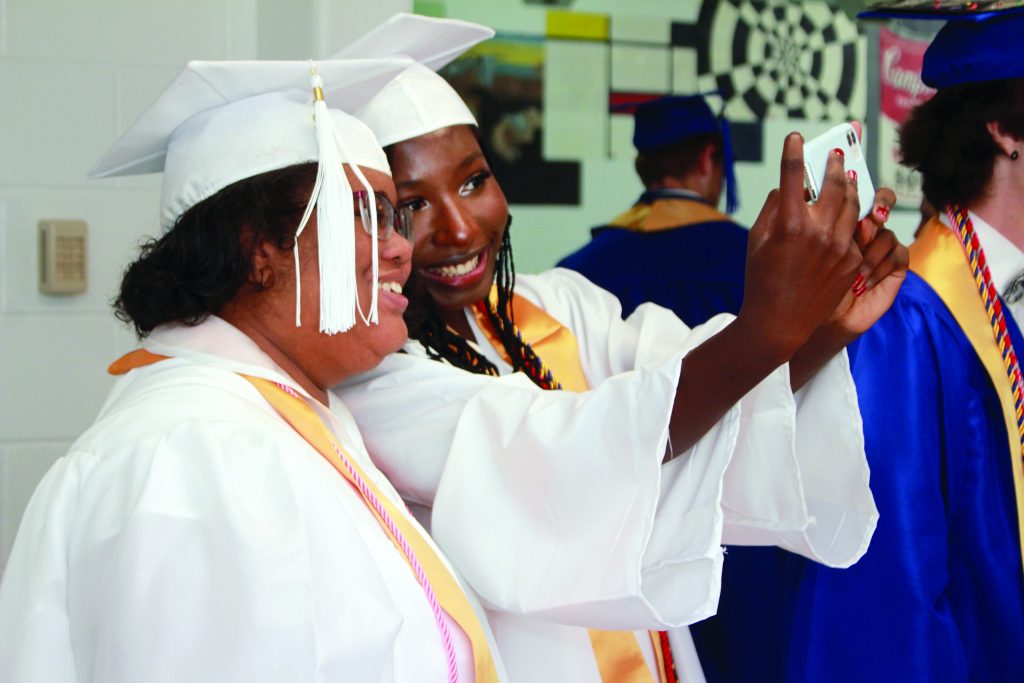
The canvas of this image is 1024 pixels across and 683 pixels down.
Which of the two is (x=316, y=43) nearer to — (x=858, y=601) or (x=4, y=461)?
(x=4, y=461)

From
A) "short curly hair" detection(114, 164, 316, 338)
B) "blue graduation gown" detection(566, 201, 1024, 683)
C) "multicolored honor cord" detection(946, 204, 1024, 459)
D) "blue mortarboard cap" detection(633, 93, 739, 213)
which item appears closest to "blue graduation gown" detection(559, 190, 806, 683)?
"blue mortarboard cap" detection(633, 93, 739, 213)

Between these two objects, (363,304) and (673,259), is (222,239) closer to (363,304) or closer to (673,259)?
(363,304)

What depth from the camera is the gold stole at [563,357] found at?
1.83m

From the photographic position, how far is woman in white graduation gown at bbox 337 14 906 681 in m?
1.54

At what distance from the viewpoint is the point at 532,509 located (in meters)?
1.63

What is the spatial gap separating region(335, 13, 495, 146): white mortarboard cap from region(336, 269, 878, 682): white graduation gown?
333 millimetres

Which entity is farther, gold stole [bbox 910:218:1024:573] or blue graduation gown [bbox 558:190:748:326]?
blue graduation gown [bbox 558:190:748:326]

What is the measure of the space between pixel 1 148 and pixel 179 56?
0.45 metres

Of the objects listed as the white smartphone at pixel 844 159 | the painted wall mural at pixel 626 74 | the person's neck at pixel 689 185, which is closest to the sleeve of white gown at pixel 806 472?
the white smartphone at pixel 844 159

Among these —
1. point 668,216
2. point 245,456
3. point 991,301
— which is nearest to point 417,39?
point 245,456

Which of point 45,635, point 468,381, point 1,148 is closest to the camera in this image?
point 45,635

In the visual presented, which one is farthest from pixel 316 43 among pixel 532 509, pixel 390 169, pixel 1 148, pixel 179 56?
pixel 532 509

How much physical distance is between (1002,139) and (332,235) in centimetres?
113

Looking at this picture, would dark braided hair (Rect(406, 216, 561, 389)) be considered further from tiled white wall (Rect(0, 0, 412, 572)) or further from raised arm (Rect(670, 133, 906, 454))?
tiled white wall (Rect(0, 0, 412, 572))
